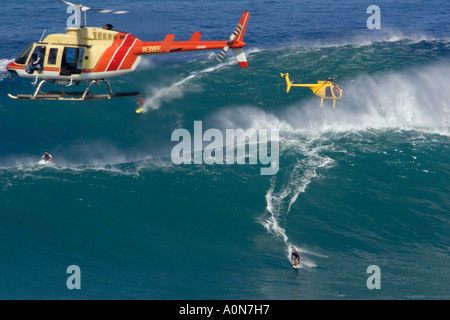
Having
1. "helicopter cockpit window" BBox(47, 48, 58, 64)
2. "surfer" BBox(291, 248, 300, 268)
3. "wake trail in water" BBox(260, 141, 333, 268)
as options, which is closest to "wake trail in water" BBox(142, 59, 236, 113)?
"wake trail in water" BBox(260, 141, 333, 268)

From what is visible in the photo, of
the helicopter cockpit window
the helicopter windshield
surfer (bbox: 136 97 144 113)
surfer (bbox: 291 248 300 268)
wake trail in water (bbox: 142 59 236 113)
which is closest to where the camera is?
surfer (bbox: 291 248 300 268)

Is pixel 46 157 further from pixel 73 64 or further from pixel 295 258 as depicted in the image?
pixel 295 258

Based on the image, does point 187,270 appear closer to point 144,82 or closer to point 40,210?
point 40,210

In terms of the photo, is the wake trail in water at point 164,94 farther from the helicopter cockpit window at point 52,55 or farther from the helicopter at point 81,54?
the helicopter cockpit window at point 52,55

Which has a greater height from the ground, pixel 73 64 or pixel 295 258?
pixel 73 64

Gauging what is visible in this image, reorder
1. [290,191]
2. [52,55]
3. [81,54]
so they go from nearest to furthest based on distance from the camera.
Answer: [52,55], [81,54], [290,191]

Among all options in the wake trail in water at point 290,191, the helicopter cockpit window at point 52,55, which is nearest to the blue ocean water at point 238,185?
the wake trail in water at point 290,191

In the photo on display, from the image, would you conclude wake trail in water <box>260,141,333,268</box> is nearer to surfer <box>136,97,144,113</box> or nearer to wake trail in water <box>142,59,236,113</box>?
wake trail in water <box>142,59,236,113</box>

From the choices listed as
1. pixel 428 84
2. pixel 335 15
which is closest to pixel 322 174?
pixel 428 84

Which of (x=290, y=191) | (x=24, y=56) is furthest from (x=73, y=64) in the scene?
(x=290, y=191)
